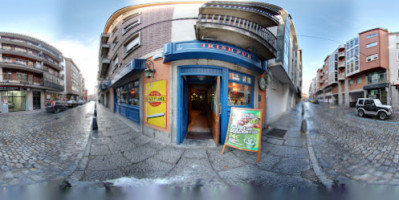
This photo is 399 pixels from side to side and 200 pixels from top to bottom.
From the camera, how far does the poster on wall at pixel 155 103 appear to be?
196 inches

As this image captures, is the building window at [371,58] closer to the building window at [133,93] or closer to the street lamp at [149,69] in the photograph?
the street lamp at [149,69]

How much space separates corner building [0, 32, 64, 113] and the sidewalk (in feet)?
81.8

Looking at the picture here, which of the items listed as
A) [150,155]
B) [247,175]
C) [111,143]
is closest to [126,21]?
[111,143]

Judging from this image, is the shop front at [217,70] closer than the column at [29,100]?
Yes

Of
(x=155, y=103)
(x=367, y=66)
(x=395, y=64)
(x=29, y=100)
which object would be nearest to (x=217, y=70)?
(x=155, y=103)

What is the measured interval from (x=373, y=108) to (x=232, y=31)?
1273cm

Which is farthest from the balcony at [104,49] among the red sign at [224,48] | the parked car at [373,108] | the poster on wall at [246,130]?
the parked car at [373,108]

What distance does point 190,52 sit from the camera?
4164 millimetres

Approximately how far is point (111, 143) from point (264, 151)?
5.47 metres

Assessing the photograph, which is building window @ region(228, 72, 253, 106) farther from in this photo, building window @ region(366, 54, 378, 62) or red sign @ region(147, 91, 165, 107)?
building window @ region(366, 54, 378, 62)

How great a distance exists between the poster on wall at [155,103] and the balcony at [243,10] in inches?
122

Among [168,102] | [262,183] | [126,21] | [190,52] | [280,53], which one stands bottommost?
[262,183]

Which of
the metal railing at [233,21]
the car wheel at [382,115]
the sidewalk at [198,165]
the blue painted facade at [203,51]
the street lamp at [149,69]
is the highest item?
the metal railing at [233,21]

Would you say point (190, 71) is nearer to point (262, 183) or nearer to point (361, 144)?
point (262, 183)
